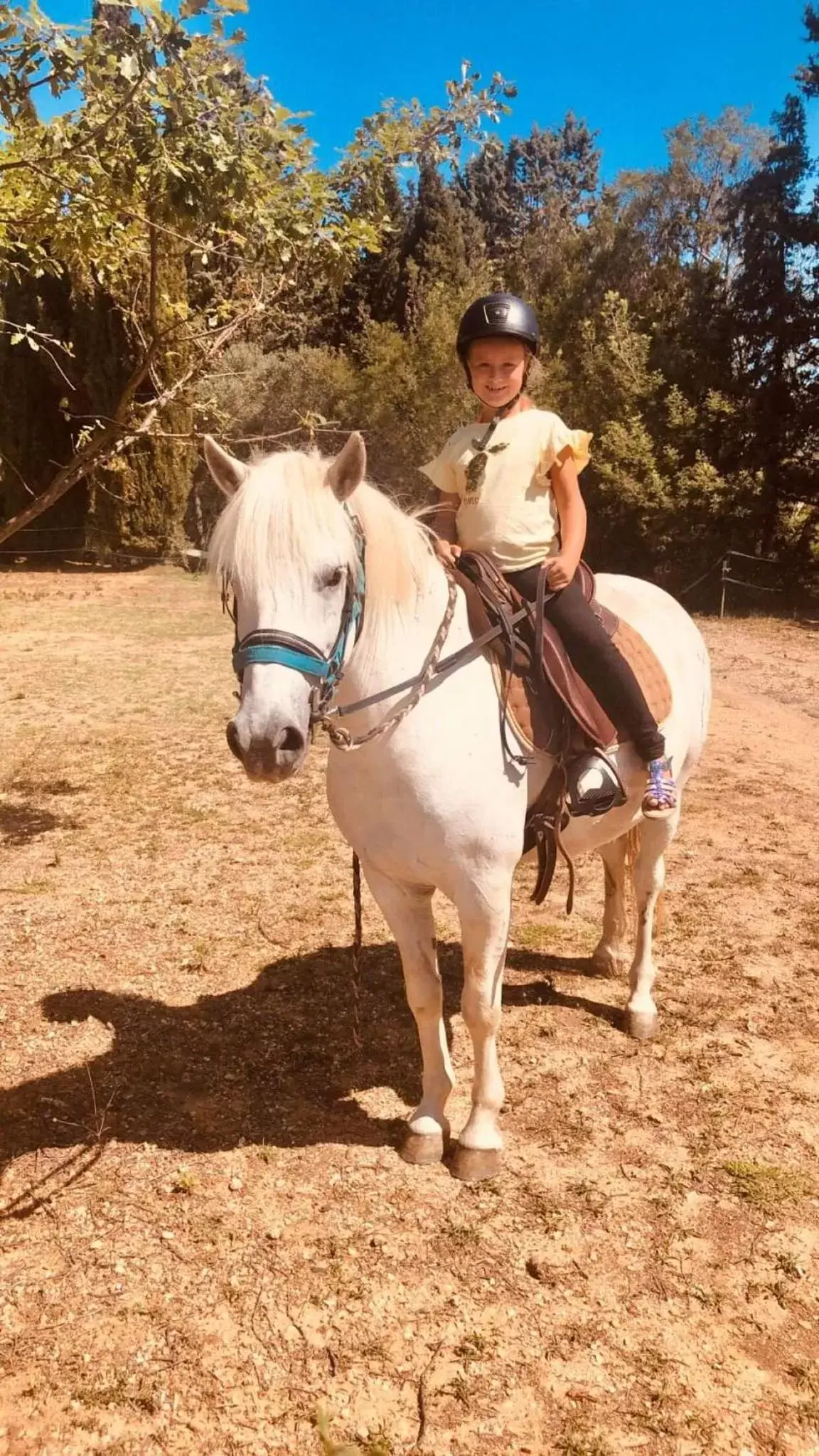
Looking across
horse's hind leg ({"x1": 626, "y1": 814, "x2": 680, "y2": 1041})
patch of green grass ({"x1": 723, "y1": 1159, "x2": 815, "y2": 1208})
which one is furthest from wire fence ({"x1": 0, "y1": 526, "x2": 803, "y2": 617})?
patch of green grass ({"x1": 723, "y1": 1159, "x2": 815, "y2": 1208})

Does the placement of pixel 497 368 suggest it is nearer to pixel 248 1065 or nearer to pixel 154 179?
pixel 154 179

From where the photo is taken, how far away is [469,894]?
267cm

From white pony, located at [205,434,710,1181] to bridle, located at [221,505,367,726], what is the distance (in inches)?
0.5

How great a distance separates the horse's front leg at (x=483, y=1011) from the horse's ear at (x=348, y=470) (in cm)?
127

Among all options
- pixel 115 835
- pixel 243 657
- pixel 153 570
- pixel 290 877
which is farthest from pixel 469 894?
pixel 153 570

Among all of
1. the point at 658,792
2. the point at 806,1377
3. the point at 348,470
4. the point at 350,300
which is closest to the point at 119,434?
the point at 348,470

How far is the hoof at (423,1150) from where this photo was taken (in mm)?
3002

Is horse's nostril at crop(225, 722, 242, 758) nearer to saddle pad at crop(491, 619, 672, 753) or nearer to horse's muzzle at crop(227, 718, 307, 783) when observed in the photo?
horse's muzzle at crop(227, 718, 307, 783)

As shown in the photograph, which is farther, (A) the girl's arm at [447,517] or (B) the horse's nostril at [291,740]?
(A) the girl's arm at [447,517]

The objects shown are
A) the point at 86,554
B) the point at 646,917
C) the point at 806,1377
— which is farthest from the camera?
the point at 86,554

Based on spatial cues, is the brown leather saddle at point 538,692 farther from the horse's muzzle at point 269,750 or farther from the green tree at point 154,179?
the green tree at point 154,179

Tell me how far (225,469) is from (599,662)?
151cm

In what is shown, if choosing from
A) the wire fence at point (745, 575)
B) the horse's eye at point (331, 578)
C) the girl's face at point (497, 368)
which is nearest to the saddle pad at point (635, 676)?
the horse's eye at point (331, 578)

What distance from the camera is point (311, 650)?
2078 mm
